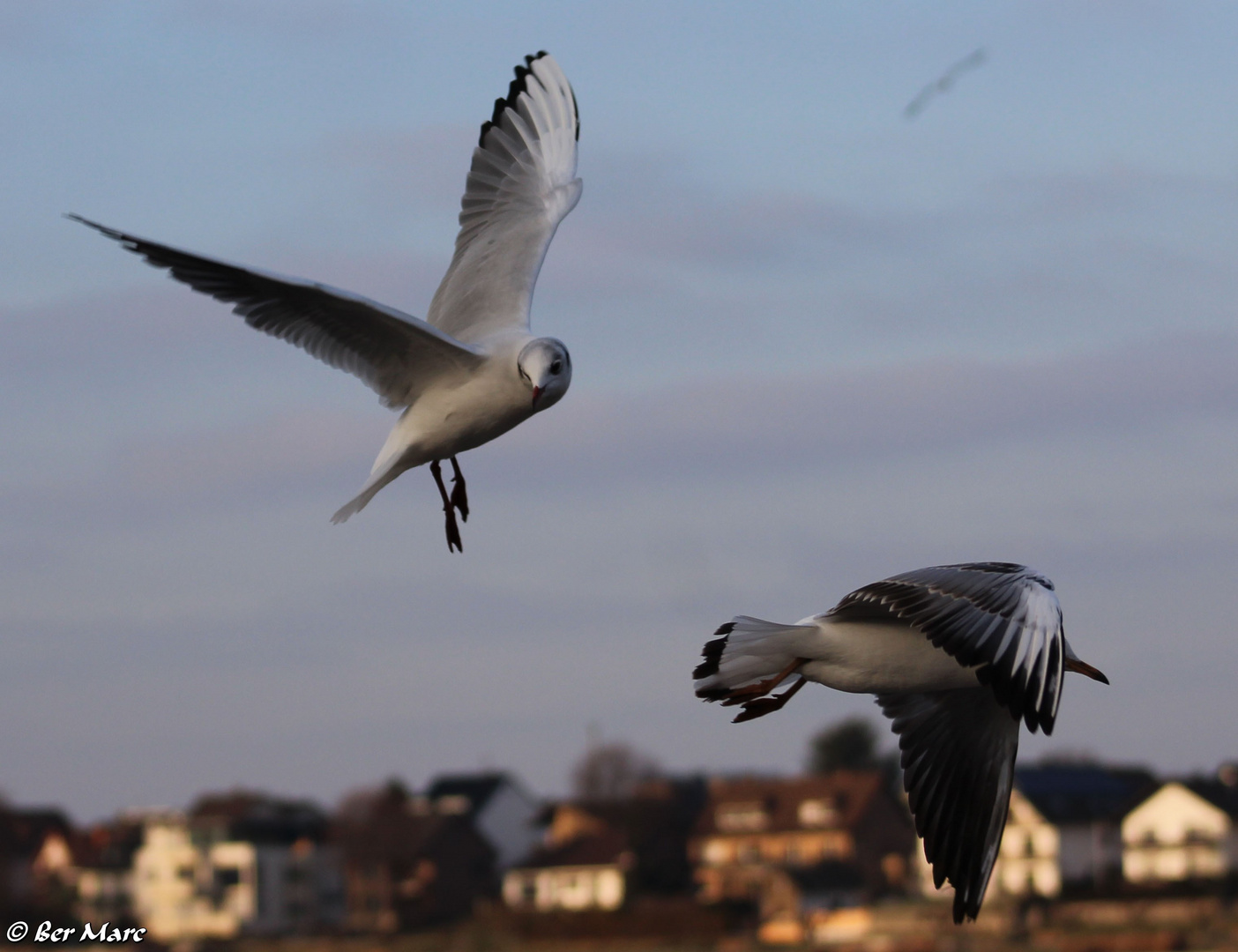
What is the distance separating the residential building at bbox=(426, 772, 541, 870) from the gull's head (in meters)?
94.2

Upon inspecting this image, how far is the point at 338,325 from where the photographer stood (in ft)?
41.0

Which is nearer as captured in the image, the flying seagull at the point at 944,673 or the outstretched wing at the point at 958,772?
the flying seagull at the point at 944,673

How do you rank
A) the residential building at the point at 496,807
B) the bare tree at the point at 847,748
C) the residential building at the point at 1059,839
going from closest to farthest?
the residential building at the point at 1059,839, the residential building at the point at 496,807, the bare tree at the point at 847,748

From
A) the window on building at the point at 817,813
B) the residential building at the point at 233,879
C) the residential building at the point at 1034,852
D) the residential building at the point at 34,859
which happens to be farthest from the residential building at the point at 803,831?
the residential building at the point at 34,859

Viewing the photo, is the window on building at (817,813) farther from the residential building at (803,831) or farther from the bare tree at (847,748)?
the bare tree at (847,748)

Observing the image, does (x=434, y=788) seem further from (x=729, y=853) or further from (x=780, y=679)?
(x=780, y=679)

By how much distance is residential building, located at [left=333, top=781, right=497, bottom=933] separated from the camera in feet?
303

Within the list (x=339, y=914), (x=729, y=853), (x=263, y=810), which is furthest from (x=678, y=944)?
(x=263, y=810)

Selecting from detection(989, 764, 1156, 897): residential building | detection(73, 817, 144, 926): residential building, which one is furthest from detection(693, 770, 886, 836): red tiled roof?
detection(73, 817, 144, 926): residential building

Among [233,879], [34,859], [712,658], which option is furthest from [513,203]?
[34,859]

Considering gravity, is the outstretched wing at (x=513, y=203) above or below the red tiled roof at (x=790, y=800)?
above

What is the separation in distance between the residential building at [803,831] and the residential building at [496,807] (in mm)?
14409

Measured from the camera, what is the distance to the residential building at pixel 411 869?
303 feet

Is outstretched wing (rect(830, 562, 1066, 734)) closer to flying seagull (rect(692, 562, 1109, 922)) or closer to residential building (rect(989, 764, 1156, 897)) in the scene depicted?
flying seagull (rect(692, 562, 1109, 922))
